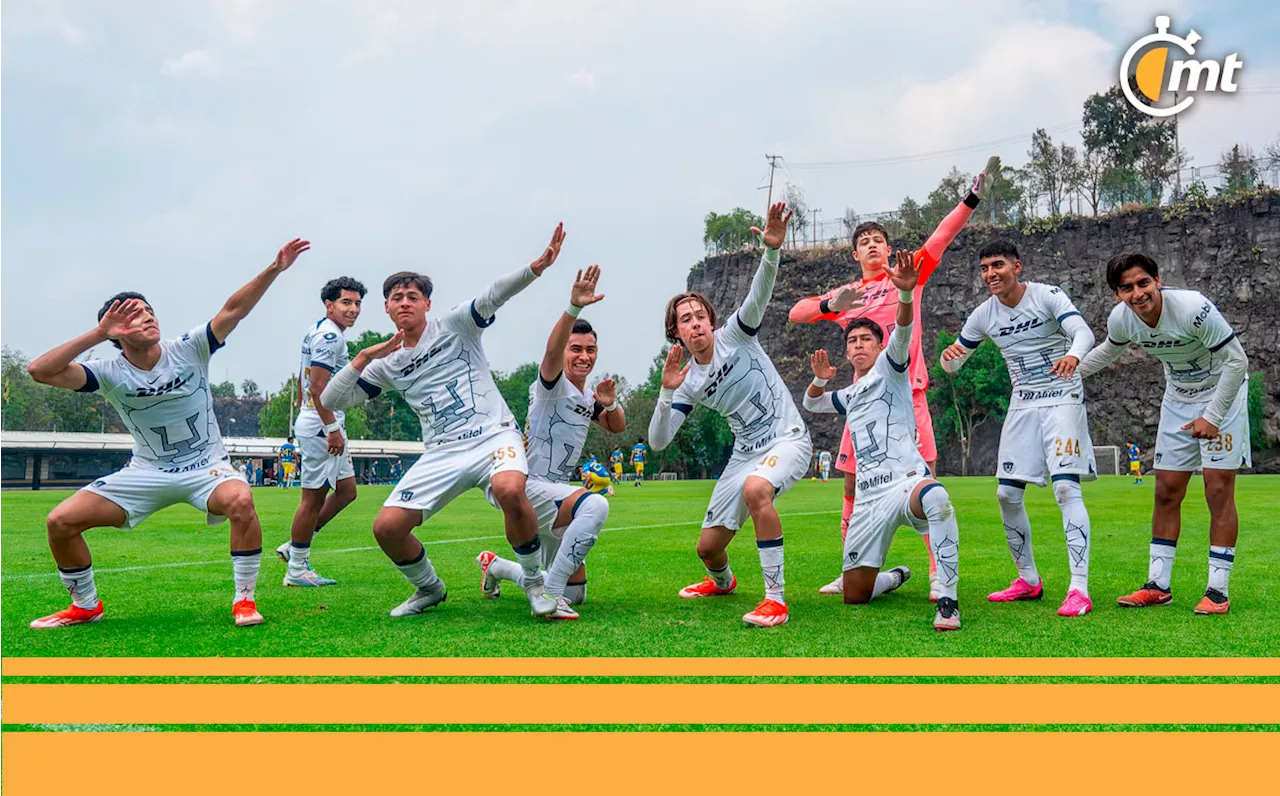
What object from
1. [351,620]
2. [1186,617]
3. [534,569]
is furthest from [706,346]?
[1186,617]

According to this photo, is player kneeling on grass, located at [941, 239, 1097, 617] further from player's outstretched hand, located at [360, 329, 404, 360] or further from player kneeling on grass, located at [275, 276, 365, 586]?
player kneeling on grass, located at [275, 276, 365, 586]

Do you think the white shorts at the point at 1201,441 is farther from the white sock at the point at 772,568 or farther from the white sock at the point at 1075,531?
the white sock at the point at 772,568

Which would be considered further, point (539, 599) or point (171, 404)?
point (171, 404)

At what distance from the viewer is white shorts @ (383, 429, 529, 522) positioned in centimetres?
626

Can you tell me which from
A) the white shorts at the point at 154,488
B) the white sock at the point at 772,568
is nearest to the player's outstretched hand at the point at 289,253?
the white shorts at the point at 154,488

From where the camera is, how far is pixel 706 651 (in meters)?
4.95

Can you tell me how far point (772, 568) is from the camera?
6.02m

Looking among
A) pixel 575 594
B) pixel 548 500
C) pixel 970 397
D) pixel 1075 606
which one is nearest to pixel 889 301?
pixel 1075 606

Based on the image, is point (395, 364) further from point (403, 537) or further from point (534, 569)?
point (534, 569)

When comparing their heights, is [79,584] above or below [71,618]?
above

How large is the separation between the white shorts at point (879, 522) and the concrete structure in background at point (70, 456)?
2482 inches

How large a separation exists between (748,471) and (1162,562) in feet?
9.34

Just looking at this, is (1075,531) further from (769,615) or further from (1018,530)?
(769,615)

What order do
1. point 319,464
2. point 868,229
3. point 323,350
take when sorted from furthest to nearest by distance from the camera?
point 319,464, point 323,350, point 868,229
